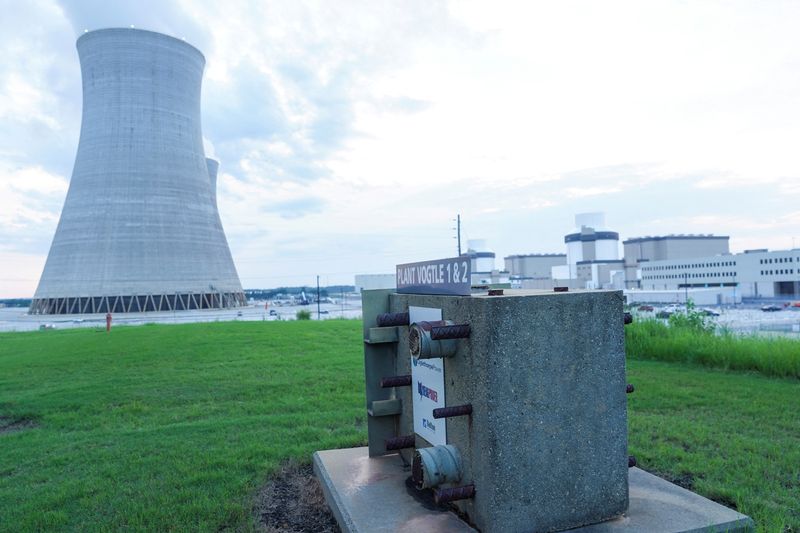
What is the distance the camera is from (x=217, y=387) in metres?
8.06

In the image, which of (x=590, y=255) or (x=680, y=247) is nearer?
(x=680, y=247)

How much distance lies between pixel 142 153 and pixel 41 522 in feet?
106

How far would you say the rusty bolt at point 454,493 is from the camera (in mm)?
3066

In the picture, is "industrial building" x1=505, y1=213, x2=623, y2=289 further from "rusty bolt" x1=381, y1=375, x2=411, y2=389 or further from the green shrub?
"rusty bolt" x1=381, y1=375, x2=411, y2=389

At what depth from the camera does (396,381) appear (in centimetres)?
402

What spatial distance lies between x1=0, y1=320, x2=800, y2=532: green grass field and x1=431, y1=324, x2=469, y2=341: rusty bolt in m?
1.69

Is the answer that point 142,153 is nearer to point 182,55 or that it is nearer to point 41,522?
point 182,55

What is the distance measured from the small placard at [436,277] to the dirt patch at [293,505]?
1616mm

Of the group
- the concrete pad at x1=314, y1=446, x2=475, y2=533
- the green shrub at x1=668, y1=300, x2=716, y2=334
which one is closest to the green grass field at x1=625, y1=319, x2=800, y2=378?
the green shrub at x1=668, y1=300, x2=716, y2=334

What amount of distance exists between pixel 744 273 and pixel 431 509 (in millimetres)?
73824

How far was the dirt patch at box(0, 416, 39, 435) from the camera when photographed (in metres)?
6.28

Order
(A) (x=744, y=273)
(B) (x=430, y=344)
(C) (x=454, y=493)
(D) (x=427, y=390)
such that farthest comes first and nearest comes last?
(A) (x=744, y=273)
(D) (x=427, y=390)
(B) (x=430, y=344)
(C) (x=454, y=493)

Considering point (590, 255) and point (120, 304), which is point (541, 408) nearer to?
point (120, 304)

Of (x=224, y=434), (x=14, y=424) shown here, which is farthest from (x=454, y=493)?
(x=14, y=424)
